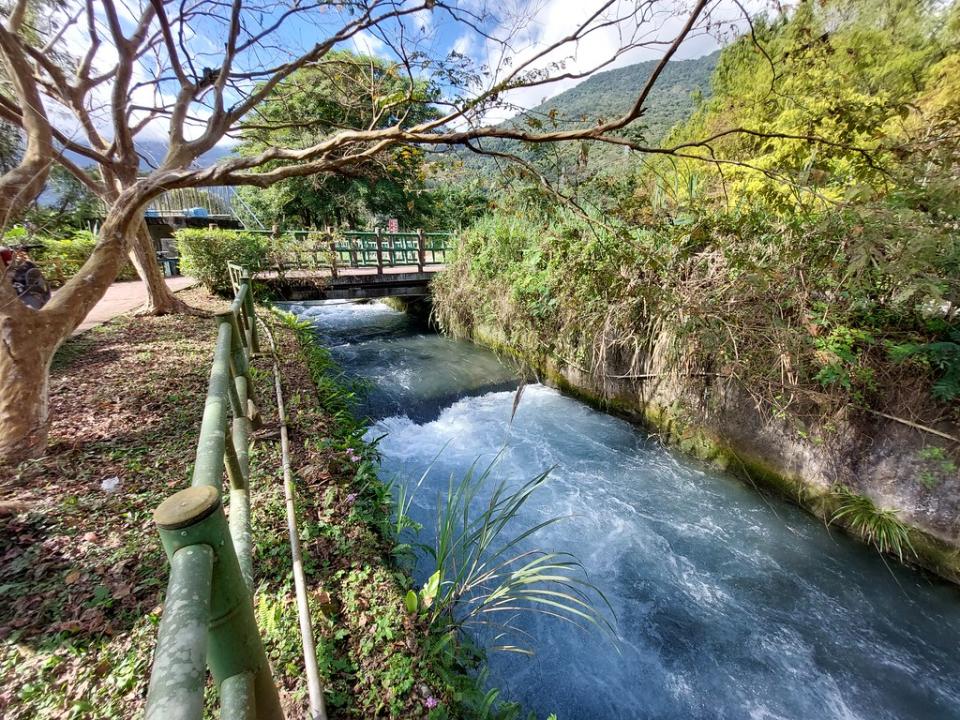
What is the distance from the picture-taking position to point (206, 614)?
624 mm

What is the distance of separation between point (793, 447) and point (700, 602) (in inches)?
72.0

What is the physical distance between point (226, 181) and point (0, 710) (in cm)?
350

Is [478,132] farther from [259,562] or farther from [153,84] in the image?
[153,84]

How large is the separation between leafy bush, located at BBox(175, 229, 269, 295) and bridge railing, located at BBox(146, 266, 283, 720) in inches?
380

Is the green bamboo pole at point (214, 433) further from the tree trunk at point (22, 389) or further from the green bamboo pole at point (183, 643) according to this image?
the tree trunk at point (22, 389)

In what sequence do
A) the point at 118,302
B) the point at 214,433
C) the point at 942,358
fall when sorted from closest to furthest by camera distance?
the point at 214,433, the point at 942,358, the point at 118,302

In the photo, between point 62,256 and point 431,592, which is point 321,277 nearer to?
point 62,256

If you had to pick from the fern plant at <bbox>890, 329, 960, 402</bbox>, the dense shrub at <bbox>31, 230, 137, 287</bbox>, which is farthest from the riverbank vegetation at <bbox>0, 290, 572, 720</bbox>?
the dense shrub at <bbox>31, 230, 137, 287</bbox>

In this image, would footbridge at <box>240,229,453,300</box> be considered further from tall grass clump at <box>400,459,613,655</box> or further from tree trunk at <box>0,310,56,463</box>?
tall grass clump at <box>400,459,613,655</box>

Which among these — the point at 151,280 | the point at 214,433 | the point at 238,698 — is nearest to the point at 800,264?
the point at 214,433

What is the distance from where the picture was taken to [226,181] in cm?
341

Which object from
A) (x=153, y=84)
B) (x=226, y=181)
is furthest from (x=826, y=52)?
(x=153, y=84)

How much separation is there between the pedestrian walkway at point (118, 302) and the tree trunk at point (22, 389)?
2.53 m

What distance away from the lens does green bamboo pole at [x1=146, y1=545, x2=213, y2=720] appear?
49cm
